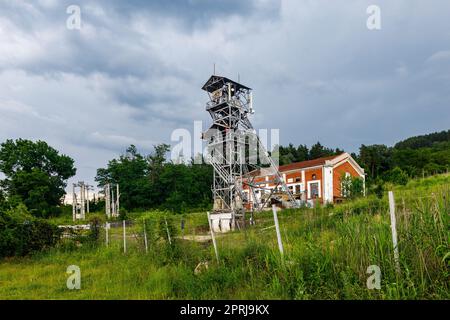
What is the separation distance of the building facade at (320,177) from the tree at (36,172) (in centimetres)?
2714

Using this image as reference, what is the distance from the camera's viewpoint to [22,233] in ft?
34.9

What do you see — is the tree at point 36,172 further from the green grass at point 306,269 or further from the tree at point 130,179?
the green grass at point 306,269

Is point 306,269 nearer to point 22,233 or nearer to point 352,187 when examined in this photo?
point 22,233

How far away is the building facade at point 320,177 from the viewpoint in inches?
1070

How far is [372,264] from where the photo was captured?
4.10 m

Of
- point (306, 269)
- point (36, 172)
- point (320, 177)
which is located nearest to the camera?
point (306, 269)

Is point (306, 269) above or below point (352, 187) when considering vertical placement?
below

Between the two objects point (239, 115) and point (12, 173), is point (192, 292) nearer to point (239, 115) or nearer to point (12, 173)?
point (239, 115)

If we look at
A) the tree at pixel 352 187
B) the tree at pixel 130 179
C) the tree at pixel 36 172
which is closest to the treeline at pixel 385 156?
the tree at pixel 352 187

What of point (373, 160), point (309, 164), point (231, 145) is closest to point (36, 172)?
point (231, 145)

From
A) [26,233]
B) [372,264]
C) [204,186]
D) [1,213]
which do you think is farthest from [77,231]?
[204,186]

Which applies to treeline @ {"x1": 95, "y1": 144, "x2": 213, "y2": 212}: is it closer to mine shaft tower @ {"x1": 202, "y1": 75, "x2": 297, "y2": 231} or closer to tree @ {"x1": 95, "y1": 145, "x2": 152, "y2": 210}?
tree @ {"x1": 95, "y1": 145, "x2": 152, "y2": 210}

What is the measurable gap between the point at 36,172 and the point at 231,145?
30197 mm
